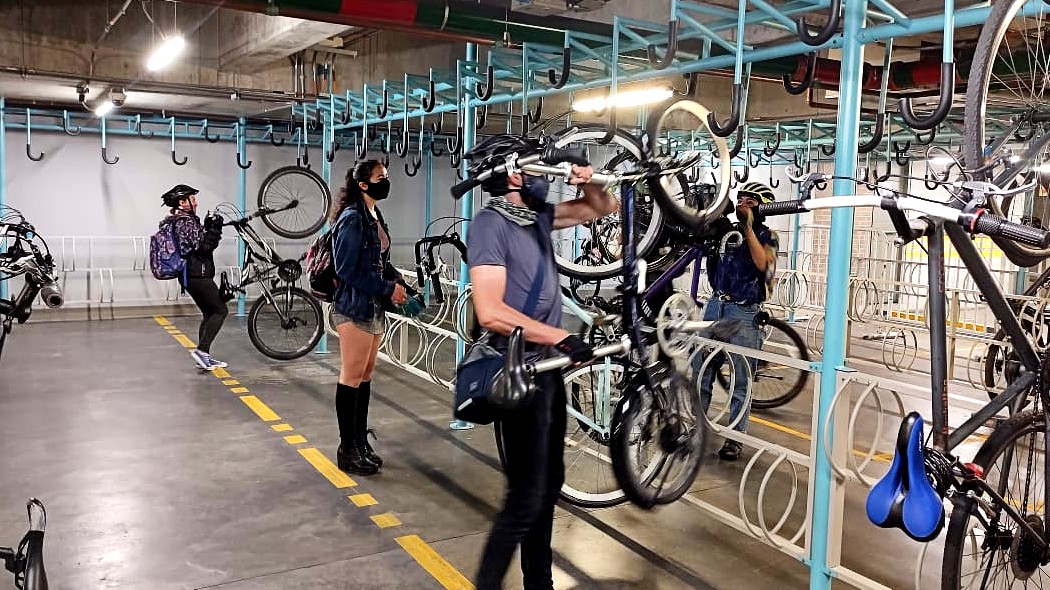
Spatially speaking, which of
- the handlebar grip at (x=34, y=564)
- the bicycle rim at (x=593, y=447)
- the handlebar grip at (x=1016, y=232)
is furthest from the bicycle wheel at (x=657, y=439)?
the handlebar grip at (x=34, y=564)

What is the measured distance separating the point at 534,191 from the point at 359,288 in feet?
6.05

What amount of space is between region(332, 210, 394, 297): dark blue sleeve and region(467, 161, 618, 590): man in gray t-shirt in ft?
5.68

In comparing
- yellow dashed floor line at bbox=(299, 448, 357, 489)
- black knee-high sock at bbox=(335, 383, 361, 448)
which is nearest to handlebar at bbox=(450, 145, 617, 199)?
black knee-high sock at bbox=(335, 383, 361, 448)

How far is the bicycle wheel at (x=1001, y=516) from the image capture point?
229cm

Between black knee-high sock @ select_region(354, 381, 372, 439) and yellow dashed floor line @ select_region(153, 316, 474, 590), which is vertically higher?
black knee-high sock @ select_region(354, 381, 372, 439)

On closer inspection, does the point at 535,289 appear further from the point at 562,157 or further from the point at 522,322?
the point at 562,157

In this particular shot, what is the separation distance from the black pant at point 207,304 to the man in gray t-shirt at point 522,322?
5.15 meters

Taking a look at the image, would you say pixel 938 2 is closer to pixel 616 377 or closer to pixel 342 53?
pixel 616 377

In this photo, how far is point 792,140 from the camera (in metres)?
11.1

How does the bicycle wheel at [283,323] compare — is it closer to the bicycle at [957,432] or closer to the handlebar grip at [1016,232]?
the bicycle at [957,432]

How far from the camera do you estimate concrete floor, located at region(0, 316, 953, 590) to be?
3.41 metres

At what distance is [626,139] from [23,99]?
9.48 metres

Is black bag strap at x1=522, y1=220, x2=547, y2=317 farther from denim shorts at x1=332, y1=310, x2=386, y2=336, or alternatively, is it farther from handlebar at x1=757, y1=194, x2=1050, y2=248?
denim shorts at x1=332, y1=310, x2=386, y2=336

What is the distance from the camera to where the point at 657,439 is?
2916mm
